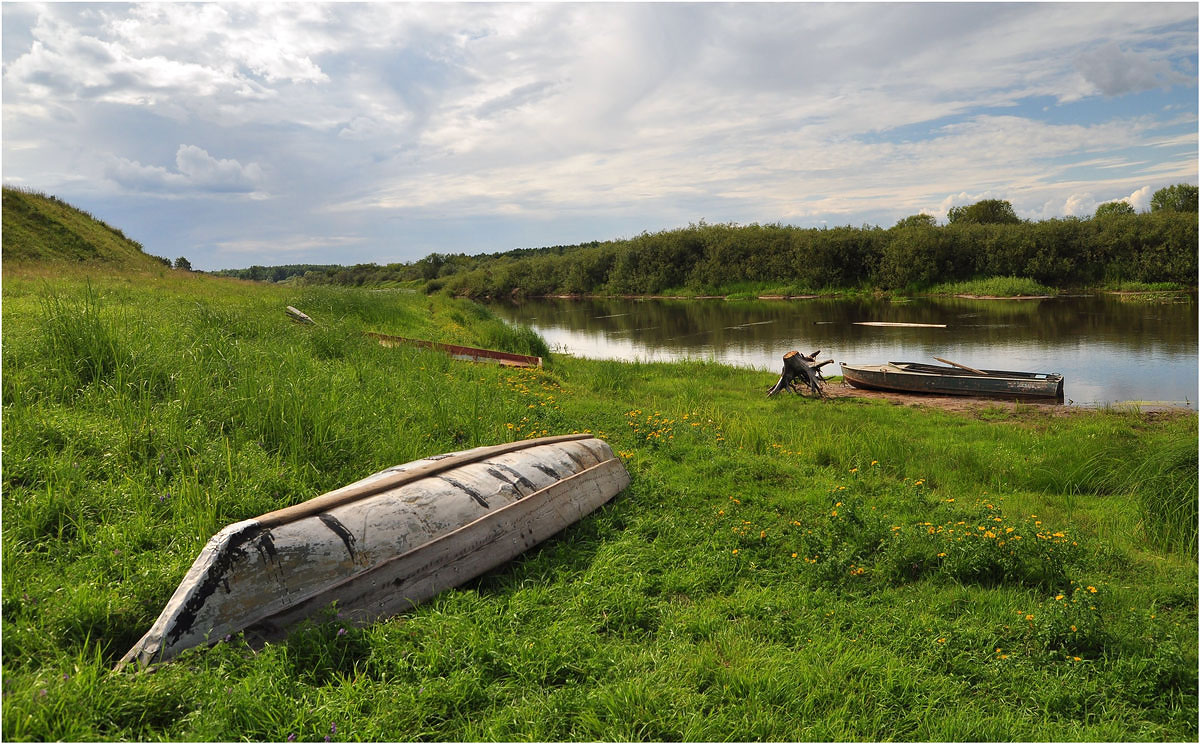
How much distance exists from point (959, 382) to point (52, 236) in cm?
3020

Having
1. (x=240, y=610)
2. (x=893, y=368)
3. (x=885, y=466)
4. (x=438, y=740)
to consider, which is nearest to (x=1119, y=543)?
(x=885, y=466)

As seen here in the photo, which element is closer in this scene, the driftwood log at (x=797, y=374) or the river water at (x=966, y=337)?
the driftwood log at (x=797, y=374)

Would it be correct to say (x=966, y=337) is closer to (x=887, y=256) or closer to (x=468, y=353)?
(x=468, y=353)

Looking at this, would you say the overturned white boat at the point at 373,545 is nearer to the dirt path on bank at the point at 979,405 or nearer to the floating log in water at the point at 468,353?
the floating log in water at the point at 468,353

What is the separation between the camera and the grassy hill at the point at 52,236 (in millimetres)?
20939

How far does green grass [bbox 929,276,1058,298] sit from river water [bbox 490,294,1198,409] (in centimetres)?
296

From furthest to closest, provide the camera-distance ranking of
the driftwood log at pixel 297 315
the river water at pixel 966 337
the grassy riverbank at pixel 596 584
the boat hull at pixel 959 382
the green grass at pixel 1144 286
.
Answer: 1. the green grass at pixel 1144 286
2. the river water at pixel 966 337
3. the boat hull at pixel 959 382
4. the driftwood log at pixel 297 315
5. the grassy riverbank at pixel 596 584

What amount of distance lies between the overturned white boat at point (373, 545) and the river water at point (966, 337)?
14.2 m

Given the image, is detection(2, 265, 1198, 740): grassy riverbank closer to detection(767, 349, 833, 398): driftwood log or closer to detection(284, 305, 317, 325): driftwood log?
detection(284, 305, 317, 325): driftwood log

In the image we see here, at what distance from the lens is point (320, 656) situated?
3.25 m

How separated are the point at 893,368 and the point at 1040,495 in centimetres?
860

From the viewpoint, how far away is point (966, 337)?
24781 mm

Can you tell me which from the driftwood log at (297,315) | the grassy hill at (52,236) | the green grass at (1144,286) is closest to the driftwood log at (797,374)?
the driftwood log at (297,315)

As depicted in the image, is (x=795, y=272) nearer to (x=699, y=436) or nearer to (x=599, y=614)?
(x=699, y=436)
